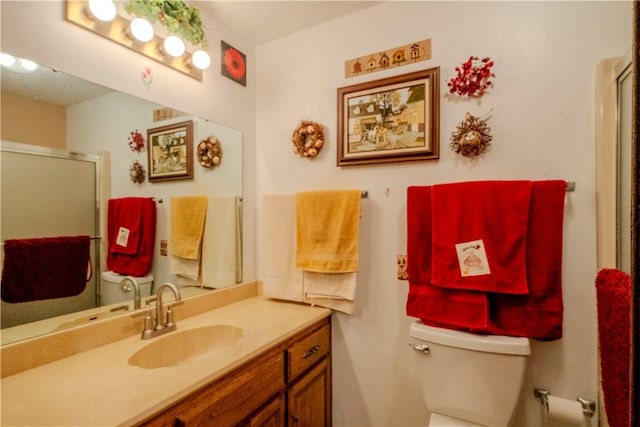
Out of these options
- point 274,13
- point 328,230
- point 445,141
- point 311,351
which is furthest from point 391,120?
point 311,351

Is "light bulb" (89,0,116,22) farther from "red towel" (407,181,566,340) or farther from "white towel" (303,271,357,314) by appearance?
"red towel" (407,181,566,340)

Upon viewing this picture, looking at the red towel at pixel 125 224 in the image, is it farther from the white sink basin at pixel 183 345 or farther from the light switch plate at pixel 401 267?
the light switch plate at pixel 401 267

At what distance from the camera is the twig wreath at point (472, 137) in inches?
49.9

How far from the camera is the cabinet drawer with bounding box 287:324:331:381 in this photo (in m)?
1.26

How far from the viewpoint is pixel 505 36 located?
1.25 m

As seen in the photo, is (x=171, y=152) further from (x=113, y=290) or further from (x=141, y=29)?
(x=113, y=290)

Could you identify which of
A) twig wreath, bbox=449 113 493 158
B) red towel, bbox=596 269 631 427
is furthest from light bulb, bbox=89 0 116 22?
red towel, bbox=596 269 631 427

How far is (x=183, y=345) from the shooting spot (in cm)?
128

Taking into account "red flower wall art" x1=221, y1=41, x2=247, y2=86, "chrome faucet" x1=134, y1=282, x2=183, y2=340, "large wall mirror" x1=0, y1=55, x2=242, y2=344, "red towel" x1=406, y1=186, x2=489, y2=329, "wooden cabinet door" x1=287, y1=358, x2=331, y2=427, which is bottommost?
"wooden cabinet door" x1=287, y1=358, x2=331, y2=427

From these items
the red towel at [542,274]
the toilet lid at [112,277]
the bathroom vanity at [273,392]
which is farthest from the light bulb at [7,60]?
the red towel at [542,274]

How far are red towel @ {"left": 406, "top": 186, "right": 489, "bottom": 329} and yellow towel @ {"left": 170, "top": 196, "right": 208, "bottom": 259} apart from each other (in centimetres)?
108

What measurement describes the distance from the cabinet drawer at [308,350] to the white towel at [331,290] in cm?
13

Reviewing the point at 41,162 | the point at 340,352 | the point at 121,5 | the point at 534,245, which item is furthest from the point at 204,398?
the point at 121,5

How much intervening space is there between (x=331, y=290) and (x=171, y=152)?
3.46 ft
